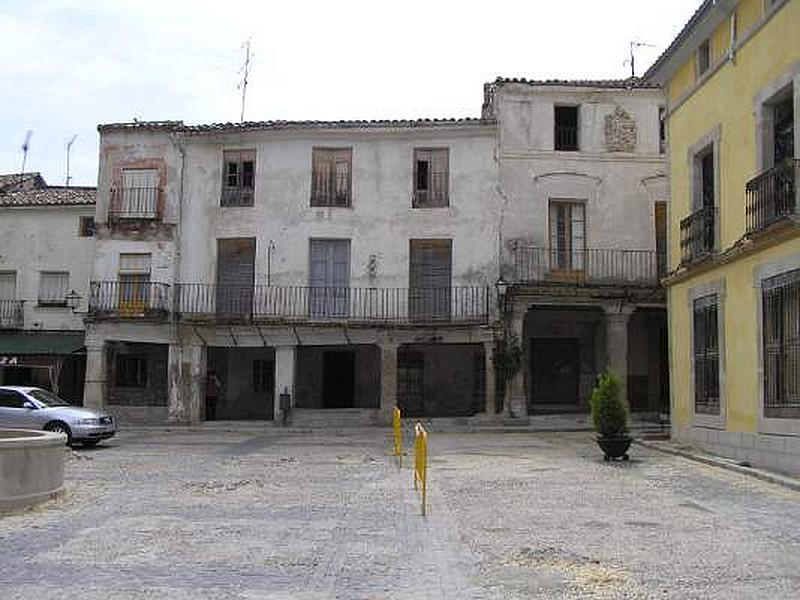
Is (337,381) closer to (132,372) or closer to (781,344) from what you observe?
(132,372)

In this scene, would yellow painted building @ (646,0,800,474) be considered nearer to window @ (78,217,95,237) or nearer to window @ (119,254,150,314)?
window @ (119,254,150,314)

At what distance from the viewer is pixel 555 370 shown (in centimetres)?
3006

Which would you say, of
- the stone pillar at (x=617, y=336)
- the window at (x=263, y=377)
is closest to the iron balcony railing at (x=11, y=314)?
the window at (x=263, y=377)

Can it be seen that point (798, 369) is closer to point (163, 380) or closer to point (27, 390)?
point (27, 390)

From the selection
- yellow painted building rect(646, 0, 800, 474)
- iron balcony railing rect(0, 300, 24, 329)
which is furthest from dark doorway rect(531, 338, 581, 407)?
iron balcony railing rect(0, 300, 24, 329)

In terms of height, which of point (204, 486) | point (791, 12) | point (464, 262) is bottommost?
point (204, 486)

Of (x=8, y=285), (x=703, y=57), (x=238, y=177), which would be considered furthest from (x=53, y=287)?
(x=703, y=57)

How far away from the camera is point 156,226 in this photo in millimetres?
29266

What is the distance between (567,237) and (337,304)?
753 cm

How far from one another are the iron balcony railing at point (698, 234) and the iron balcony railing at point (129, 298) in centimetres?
1663

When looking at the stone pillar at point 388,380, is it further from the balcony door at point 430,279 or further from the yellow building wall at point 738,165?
the yellow building wall at point 738,165

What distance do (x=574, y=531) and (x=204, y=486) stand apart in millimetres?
6294

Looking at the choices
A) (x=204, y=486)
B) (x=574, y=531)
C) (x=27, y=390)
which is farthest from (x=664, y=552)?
(x=27, y=390)

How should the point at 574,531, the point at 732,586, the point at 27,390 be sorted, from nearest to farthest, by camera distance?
the point at 732,586 < the point at 574,531 < the point at 27,390
